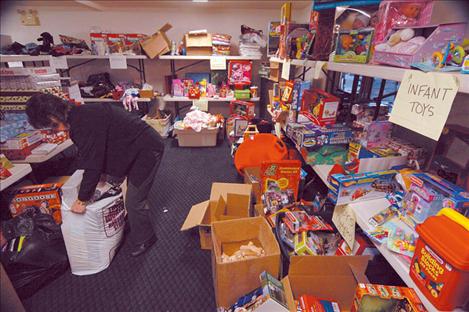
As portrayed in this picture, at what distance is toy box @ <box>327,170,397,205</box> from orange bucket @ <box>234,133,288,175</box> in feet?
3.72

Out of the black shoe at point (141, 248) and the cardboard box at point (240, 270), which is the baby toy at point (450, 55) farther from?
the black shoe at point (141, 248)

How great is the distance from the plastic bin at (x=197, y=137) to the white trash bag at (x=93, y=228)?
6.45ft

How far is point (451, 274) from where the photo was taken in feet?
1.68

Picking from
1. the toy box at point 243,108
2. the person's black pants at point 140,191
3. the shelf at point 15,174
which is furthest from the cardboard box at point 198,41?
the shelf at point 15,174

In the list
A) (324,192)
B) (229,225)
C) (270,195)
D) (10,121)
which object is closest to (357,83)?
(324,192)

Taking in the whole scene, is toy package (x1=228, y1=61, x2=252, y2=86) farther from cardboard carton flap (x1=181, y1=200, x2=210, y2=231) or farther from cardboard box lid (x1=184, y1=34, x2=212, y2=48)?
cardboard carton flap (x1=181, y1=200, x2=210, y2=231)

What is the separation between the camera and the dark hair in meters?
1.30

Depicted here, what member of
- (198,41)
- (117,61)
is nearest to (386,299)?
(198,41)

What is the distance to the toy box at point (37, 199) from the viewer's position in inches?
67.1

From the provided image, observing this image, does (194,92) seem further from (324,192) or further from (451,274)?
(451,274)

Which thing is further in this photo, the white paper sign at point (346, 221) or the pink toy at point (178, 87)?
the pink toy at point (178, 87)

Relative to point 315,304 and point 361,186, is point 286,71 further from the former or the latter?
point 315,304

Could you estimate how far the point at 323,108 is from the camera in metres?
1.43

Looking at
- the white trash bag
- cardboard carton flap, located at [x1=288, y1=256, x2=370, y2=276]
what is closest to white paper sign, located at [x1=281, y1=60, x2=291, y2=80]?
cardboard carton flap, located at [x1=288, y1=256, x2=370, y2=276]
